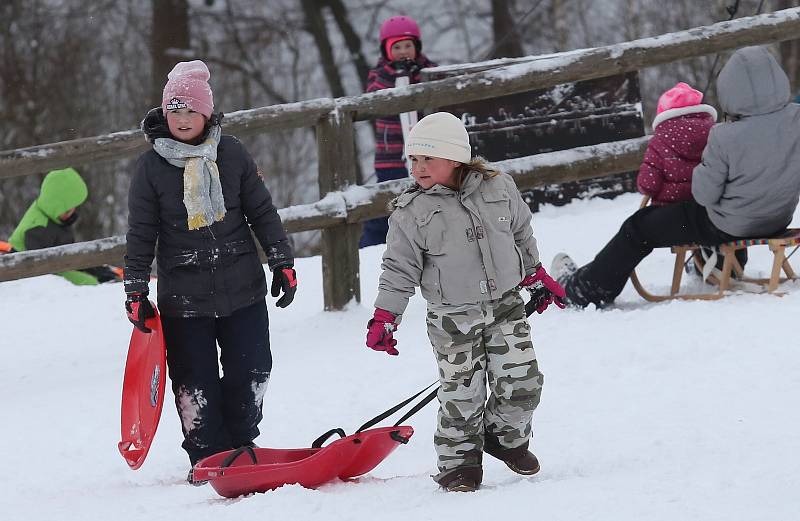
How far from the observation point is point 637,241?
5.55 m

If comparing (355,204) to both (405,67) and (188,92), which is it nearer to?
(405,67)

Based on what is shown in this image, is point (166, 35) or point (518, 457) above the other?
point (166, 35)

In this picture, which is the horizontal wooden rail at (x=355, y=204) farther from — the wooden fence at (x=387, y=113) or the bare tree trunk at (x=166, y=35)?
the bare tree trunk at (x=166, y=35)

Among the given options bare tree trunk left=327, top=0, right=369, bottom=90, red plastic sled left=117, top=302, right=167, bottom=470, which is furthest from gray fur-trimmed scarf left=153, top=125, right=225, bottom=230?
bare tree trunk left=327, top=0, right=369, bottom=90

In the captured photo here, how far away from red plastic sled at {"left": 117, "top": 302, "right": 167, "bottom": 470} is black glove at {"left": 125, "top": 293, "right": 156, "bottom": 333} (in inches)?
1.6

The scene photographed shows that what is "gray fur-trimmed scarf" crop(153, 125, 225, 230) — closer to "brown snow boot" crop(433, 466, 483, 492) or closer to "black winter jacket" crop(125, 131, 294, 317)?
"black winter jacket" crop(125, 131, 294, 317)

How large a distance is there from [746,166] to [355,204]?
81.3 inches

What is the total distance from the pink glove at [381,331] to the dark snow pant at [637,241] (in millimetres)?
2366

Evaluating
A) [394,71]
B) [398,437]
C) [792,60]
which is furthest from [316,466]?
[792,60]

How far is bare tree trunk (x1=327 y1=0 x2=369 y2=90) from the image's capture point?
58.1 ft

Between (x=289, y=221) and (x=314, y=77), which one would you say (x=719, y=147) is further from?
(x=314, y=77)

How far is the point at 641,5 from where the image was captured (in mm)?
18422

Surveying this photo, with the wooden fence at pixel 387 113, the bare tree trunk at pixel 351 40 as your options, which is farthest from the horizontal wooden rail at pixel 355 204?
the bare tree trunk at pixel 351 40

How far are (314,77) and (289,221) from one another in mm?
13506
